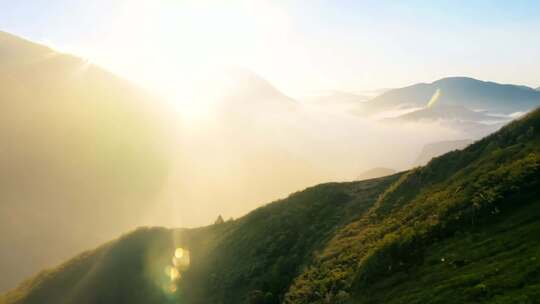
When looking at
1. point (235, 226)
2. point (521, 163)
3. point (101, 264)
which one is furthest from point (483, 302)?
point (101, 264)

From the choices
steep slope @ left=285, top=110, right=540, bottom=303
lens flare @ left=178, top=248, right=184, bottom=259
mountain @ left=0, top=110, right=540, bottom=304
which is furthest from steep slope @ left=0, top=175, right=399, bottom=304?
steep slope @ left=285, top=110, right=540, bottom=303

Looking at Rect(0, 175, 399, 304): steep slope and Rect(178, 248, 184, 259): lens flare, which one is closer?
Rect(0, 175, 399, 304): steep slope

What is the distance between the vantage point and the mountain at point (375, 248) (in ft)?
80.9

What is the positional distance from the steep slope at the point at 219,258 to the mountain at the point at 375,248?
0.71ft

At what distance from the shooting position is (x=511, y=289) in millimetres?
20391

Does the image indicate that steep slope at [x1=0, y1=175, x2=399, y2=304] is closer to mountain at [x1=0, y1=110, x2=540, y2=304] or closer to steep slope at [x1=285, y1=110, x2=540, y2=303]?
mountain at [x1=0, y1=110, x2=540, y2=304]

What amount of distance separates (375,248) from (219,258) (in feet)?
104

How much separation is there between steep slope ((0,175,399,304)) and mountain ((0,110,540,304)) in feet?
0.71

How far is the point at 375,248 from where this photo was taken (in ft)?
108

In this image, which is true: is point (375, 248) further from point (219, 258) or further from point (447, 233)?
point (219, 258)

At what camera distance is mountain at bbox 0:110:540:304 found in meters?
24.7

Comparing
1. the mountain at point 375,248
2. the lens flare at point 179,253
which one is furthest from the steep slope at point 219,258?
the lens flare at point 179,253

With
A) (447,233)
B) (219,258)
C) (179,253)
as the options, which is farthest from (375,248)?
(179,253)

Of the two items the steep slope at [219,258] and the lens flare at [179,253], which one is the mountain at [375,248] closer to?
the steep slope at [219,258]
